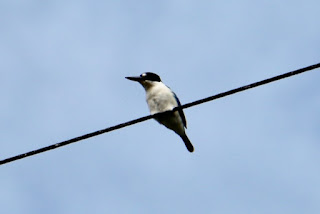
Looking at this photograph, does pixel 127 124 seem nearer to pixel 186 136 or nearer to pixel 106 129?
pixel 106 129

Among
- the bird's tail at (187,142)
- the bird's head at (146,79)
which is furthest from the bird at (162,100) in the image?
the bird's tail at (187,142)

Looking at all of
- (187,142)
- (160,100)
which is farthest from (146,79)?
(187,142)

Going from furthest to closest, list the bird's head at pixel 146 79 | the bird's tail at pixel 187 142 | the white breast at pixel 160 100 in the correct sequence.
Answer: the bird's tail at pixel 187 142 → the bird's head at pixel 146 79 → the white breast at pixel 160 100

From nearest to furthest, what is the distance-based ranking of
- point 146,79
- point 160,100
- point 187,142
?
point 160,100
point 146,79
point 187,142

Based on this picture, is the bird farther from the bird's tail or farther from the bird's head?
the bird's tail

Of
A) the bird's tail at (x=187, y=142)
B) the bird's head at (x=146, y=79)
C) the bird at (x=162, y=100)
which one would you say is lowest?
the bird's tail at (x=187, y=142)

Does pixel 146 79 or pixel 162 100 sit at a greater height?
pixel 146 79

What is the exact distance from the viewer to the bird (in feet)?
28.2

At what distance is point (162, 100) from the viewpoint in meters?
8.58

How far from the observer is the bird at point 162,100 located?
8.59m

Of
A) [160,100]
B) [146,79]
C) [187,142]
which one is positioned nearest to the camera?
[160,100]

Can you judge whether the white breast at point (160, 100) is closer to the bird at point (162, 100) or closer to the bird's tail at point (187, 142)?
the bird at point (162, 100)

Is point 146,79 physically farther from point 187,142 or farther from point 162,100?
point 187,142

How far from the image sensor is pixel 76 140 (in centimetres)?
579
